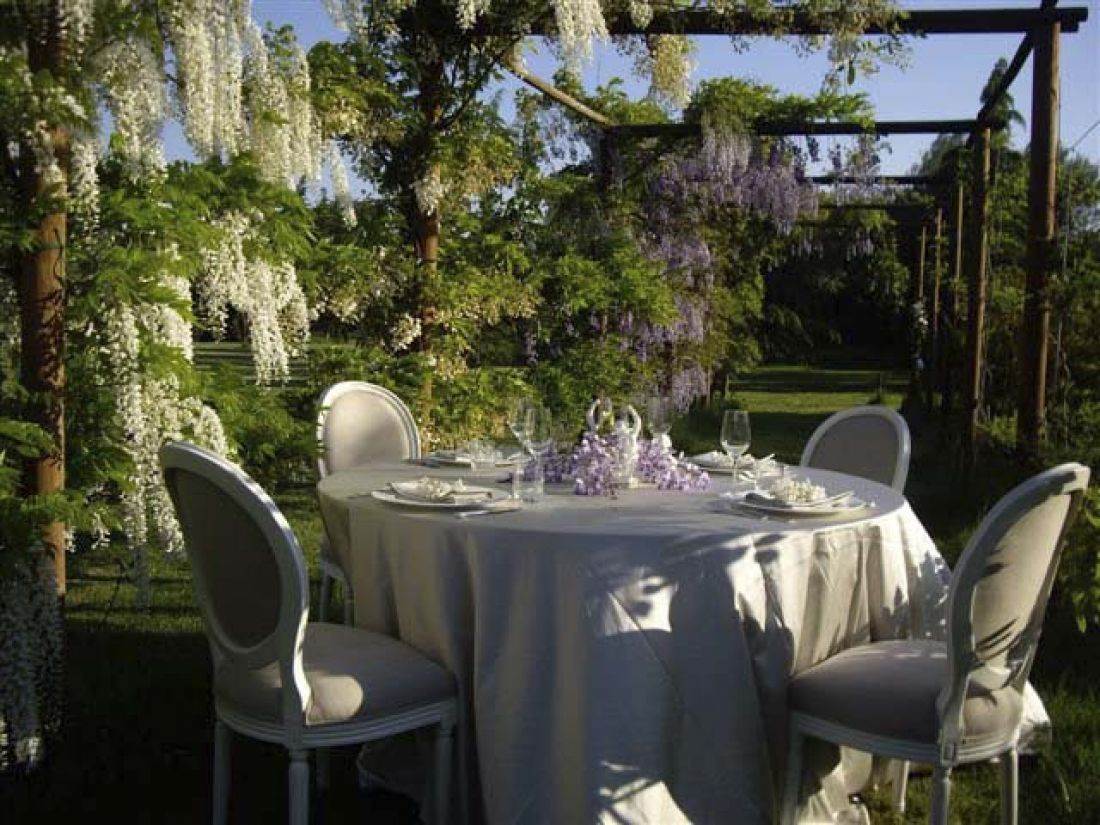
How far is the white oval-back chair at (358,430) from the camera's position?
164 inches

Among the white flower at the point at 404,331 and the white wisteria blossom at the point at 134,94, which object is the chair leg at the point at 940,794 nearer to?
→ the white wisteria blossom at the point at 134,94

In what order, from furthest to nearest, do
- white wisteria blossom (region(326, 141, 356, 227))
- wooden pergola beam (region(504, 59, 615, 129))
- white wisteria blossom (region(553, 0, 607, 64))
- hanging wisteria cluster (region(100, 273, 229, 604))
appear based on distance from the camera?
wooden pergola beam (region(504, 59, 615, 129)) < white wisteria blossom (region(553, 0, 607, 64)) < white wisteria blossom (region(326, 141, 356, 227)) < hanging wisteria cluster (region(100, 273, 229, 604))

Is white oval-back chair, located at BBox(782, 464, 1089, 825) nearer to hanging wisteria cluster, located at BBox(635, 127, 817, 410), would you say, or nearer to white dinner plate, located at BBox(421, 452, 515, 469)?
white dinner plate, located at BBox(421, 452, 515, 469)

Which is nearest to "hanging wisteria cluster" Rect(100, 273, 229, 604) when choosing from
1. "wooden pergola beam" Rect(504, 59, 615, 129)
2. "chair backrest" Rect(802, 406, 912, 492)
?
"chair backrest" Rect(802, 406, 912, 492)

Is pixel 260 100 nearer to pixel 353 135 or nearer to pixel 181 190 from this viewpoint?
pixel 181 190

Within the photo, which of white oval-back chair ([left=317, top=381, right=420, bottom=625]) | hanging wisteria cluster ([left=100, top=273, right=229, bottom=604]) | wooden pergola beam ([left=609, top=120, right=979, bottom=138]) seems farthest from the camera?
wooden pergola beam ([left=609, top=120, right=979, bottom=138])

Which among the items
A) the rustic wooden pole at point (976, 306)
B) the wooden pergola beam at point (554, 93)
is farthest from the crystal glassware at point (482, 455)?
the rustic wooden pole at point (976, 306)

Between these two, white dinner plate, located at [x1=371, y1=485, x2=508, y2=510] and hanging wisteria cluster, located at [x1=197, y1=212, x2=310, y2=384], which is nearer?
white dinner plate, located at [x1=371, y1=485, x2=508, y2=510]

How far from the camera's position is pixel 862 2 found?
6043mm

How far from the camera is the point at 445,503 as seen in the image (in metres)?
2.73

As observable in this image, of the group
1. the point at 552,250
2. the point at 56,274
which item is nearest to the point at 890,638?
the point at 56,274

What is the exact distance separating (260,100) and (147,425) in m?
1.18

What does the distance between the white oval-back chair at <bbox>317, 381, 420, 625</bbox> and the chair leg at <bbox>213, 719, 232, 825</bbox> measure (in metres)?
1.36

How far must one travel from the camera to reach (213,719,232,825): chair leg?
263 centimetres
